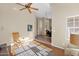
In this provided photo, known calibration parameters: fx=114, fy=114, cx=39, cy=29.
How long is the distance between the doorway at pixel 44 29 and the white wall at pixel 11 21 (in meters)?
0.11

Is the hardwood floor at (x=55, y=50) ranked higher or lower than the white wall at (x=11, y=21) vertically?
lower

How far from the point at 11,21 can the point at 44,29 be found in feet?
1.95

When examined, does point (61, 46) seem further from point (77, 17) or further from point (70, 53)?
point (77, 17)


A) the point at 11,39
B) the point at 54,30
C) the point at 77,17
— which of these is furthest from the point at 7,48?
the point at 77,17

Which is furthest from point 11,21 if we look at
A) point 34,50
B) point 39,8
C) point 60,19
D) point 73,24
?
point 73,24

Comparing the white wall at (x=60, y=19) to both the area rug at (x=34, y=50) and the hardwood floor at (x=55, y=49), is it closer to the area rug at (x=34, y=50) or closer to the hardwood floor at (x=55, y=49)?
the hardwood floor at (x=55, y=49)

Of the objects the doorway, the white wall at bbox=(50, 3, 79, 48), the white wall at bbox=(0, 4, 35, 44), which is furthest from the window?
the white wall at bbox=(0, 4, 35, 44)

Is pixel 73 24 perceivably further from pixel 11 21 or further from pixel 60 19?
pixel 11 21

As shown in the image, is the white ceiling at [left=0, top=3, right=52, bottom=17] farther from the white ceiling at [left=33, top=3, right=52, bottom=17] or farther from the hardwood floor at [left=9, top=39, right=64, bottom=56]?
the hardwood floor at [left=9, top=39, right=64, bottom=56]

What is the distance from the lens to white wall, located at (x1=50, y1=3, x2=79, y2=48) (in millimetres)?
1959

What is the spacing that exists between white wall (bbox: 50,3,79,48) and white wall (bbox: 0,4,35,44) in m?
0.39

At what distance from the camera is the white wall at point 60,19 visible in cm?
196

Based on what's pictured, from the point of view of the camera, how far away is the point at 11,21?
1.96 metres

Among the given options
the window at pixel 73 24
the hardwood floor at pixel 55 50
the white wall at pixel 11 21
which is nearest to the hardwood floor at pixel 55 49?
the hardwood floor at pixel 55 50
